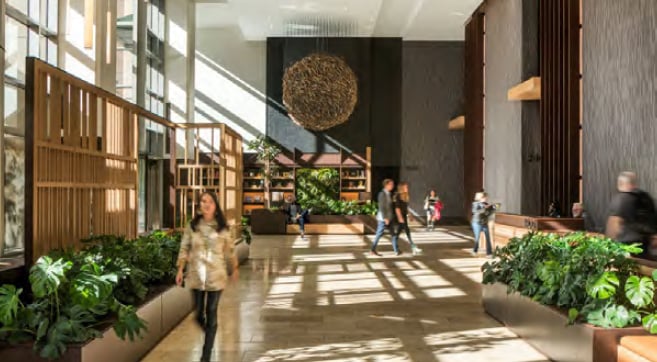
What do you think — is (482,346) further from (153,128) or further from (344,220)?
(344,220)

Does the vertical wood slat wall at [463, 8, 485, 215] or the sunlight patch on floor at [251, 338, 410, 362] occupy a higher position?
the vertical wood slat wall at [463, 8, 485, 215]

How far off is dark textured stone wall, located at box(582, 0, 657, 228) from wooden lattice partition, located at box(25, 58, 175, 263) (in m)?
7.12

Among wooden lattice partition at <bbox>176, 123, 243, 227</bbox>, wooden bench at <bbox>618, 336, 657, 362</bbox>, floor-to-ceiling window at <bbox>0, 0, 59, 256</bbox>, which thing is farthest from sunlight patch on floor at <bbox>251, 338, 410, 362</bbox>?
wooden lattice partition at <bbox>176, 123, 243, 227</bbox>

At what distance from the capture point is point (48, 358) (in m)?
3.78

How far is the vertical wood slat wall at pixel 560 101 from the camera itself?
480 inches

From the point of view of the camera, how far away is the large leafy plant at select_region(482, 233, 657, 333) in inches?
174

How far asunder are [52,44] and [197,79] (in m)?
14.6

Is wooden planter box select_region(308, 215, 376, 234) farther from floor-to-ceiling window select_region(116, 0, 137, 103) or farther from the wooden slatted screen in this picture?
floor-to-ceiling window select_region(116, 0, 137, 103)

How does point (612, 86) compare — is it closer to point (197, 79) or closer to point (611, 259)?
point (611, 259)

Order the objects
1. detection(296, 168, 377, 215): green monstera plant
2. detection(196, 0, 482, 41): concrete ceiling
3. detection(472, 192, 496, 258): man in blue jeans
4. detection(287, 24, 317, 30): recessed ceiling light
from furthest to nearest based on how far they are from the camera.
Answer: detection(296, 168, 377, 215): green monstera plant, detection(287, 24, 317, 30): recessed ceiling light, detection(196, 0, 482, 41): concrete ceiling, detection(472, 192, 496, 258): man in blue jeans

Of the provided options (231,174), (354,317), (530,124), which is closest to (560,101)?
(530,124)

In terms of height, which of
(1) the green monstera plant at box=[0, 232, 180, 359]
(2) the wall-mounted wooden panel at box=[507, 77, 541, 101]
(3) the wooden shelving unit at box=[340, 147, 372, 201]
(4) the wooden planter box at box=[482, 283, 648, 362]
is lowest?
(4) the wooden planter box at box=[482, 283, 648, 362]

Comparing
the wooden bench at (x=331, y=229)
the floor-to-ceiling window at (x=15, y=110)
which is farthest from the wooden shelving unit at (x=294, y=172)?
the floor-to-ceiling window at (x=15, y=110)

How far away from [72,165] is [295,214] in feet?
43.9
